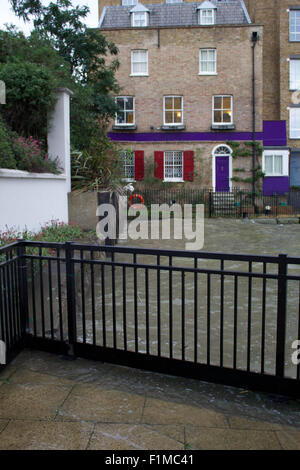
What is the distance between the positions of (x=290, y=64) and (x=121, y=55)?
11.0 meters

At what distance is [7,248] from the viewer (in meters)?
4.27

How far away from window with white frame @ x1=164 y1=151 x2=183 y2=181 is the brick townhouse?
62mm

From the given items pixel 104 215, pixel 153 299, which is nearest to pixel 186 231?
pixel 104 215

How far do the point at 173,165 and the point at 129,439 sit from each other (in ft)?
84.3

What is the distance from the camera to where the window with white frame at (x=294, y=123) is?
28969 millimetres

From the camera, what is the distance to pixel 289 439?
119 inches

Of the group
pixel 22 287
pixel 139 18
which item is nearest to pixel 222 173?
pixel 139 18

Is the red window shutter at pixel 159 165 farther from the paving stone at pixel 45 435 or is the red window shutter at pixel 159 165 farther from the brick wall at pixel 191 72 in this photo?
the paving stone at pixel 45 435

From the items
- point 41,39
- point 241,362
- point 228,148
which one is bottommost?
point 241,362

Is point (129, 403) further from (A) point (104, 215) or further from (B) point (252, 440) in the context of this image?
(A) point (104, 215)

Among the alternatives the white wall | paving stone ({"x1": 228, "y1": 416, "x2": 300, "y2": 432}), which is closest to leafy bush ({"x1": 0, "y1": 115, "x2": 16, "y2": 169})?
the white wall

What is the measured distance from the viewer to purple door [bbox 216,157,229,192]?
27.6 meters

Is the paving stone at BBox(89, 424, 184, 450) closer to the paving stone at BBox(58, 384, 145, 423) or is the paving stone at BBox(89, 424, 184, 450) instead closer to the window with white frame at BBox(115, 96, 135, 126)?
the paving stone at BBox(58, 384, 145, 423)

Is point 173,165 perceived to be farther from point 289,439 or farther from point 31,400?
point 289,439
